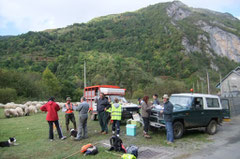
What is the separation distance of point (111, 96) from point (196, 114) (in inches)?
268

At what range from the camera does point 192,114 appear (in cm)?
952

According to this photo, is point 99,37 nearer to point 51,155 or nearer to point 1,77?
point 1,77

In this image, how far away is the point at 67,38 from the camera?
417 ft

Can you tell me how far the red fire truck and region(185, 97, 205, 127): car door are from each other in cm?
453

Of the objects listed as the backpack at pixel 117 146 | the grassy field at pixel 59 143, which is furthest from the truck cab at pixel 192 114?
the backpack at pixel 117 146

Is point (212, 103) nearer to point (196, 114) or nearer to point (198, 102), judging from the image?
point (198, 102)

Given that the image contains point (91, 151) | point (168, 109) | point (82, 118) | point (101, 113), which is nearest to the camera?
point (91, 151)

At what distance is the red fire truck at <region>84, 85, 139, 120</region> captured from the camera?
13219 mm

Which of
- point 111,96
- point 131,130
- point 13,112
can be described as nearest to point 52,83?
point 13,112

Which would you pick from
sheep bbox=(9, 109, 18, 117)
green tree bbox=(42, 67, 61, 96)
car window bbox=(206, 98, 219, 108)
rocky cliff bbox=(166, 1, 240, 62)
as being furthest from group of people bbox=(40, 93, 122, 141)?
rocky cliff bbox=(166, 1, 240, 62)

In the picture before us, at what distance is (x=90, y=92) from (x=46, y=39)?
10691cm

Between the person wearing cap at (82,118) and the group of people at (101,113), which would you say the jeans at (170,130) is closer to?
the group of people at (101,113)

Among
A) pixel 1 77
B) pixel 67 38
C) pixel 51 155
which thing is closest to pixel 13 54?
pixel 67 38

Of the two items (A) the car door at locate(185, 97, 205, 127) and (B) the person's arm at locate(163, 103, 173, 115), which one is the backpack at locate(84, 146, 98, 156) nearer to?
(B) the person's arm at locate(163, 103, 173, 115)
